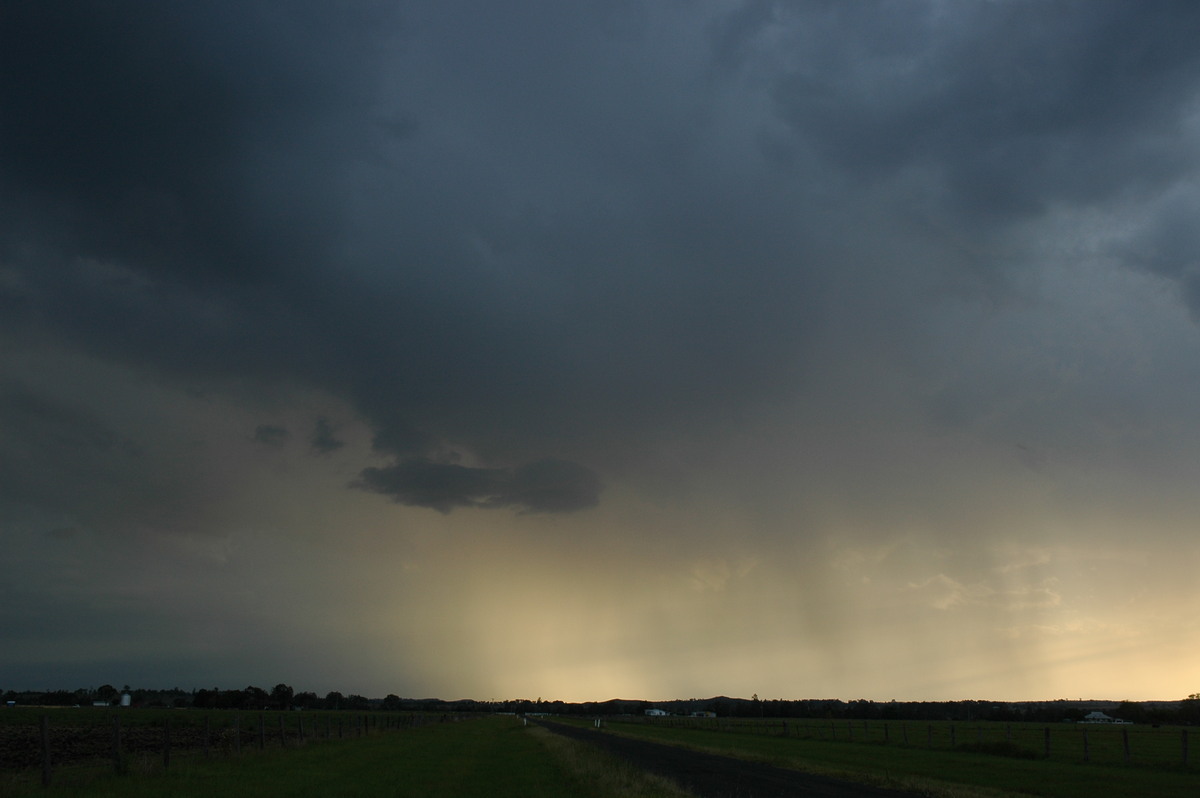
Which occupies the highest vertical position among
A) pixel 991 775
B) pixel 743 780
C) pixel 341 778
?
pixel 341 778

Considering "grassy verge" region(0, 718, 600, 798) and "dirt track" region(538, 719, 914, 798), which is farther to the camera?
"dirt track" region(538, 719, 914, 798)

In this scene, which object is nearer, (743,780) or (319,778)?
(319,778)

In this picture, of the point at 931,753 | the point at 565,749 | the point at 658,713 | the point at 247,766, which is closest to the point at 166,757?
the point at 247,766

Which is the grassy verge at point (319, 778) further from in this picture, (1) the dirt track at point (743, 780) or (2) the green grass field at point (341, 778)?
(1) the dirt track at point (743, 780)

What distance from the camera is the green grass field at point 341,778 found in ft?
69.9

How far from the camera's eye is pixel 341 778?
2533 cm

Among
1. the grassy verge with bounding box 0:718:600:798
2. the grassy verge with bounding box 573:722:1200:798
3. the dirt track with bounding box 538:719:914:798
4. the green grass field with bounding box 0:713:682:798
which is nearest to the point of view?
the grassy verge with bounding box 0:718:600:798

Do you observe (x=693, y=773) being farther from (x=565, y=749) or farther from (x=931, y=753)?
(x=931, y=753)

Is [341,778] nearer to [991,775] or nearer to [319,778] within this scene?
[319,778]

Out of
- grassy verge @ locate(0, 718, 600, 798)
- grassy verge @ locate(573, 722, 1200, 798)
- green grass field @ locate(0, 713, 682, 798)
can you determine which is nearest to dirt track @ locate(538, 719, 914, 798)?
grassy verge @ locate(573, 722, 1200, 798)

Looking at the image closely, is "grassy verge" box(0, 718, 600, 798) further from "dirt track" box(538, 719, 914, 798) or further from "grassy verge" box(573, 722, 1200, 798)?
"grassy verge" box(573, 722, 1200, 798)

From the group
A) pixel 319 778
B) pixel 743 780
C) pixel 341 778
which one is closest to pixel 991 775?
pixel 743 780

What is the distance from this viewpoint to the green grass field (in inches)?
838

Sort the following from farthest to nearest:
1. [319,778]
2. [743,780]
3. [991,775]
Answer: [991,775] → [743,780] → [319,778]
